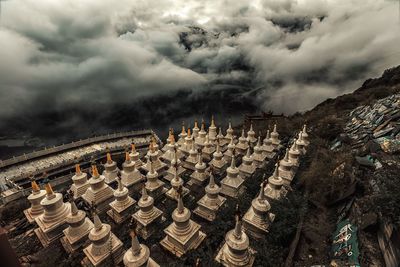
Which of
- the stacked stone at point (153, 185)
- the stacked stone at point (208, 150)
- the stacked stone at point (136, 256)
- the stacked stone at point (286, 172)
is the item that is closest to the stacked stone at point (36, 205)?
the stacked stone at point (153, 185)

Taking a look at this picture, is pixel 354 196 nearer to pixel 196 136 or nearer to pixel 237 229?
pixel 237 229

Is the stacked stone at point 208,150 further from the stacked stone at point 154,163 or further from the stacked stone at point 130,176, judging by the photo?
the stacked stone at point 130,176

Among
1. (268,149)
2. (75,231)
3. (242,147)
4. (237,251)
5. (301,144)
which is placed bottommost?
(75,231)

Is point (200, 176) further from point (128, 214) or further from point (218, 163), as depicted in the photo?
point (128, 214)

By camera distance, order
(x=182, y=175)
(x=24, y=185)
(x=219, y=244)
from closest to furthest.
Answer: (x=219, y=244)
(x=182, y=175)
(x=24, y=185)

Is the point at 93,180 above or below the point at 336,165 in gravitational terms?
below

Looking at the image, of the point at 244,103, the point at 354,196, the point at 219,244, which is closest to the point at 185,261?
the point at 219,244

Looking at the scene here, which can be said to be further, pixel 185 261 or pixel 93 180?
pixel 93 180

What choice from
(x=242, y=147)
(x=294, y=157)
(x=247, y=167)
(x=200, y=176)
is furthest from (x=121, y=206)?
(x=294, y=157)

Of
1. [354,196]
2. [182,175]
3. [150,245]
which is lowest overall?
[150,245]
